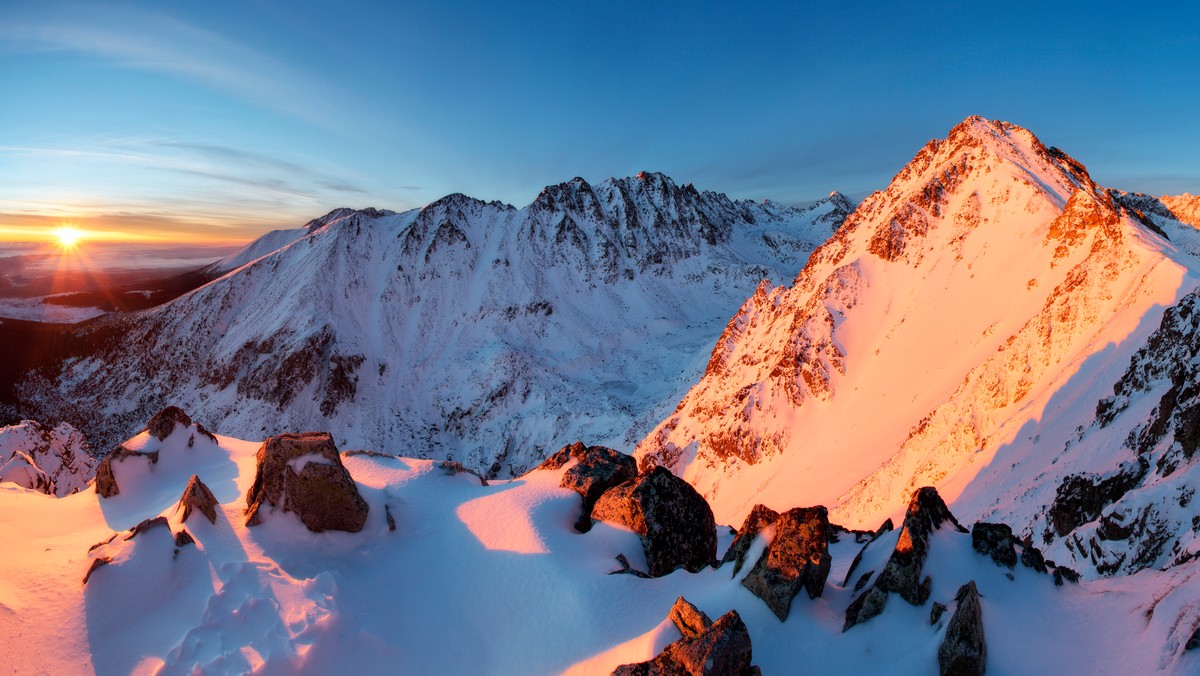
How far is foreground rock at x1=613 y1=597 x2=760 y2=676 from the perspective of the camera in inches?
330

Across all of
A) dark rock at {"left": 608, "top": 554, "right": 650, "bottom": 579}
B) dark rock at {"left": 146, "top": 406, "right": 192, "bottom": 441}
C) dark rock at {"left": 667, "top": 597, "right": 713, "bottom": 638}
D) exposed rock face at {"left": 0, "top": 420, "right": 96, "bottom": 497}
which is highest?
dark rock at {"left": 667, "top": 597, "right": 713, "bottom": 638}

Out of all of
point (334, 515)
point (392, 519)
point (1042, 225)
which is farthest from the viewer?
point (1042, 225)

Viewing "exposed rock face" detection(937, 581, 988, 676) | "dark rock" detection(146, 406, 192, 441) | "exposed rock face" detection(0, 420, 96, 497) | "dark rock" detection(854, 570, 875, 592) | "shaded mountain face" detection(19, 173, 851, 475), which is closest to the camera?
"exposed rock face" detection(937, 581, 988, 676)

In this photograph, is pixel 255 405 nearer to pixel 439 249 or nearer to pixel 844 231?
pixel 439 249

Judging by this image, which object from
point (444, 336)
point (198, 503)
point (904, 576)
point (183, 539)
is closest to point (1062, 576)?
point (904, 576)

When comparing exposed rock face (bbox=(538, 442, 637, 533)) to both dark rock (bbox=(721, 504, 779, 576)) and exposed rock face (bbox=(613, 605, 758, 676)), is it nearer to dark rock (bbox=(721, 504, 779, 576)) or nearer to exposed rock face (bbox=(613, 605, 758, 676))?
dark rock (bbox=(721, 504, 779, 576))

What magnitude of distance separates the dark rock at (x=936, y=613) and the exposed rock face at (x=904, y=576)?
1.55 ft

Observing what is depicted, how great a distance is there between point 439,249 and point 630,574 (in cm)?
10910

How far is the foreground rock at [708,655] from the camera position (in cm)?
838

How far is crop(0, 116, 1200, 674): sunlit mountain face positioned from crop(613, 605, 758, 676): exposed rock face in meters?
0.06

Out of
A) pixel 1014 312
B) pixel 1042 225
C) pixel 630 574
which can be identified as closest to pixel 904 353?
pixel 1014 312

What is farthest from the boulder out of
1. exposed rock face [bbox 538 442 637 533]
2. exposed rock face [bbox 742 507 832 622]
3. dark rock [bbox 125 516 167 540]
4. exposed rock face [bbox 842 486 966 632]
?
dark rock [bbox 125 516 167 540]

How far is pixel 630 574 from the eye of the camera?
1307cm

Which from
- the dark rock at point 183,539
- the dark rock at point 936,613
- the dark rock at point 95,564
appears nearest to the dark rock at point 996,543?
the dark rock at point 936,613
